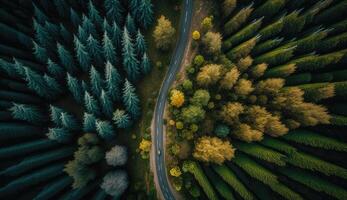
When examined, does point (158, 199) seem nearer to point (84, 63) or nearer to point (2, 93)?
point (84, 63)

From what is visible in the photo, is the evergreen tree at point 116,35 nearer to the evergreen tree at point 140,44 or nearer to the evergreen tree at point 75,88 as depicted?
the evergreen tree at point 140,44

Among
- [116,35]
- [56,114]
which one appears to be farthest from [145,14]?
[56,114]

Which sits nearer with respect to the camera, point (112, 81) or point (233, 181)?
point (233, 181)

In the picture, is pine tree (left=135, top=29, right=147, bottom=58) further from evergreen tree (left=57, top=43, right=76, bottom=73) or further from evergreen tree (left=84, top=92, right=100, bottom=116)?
evergreen tree (left=57, top=43, right=76, bottom=73)

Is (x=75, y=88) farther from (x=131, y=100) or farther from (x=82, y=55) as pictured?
(x=131, y=100)

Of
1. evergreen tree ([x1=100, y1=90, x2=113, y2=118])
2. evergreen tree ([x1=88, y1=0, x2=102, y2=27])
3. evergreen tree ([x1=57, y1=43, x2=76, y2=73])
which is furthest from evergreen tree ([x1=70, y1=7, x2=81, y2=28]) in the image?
evergreen tree ([x1=100, y1=90, x2=113, y2=118])

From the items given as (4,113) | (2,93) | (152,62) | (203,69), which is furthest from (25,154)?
(203,69)
